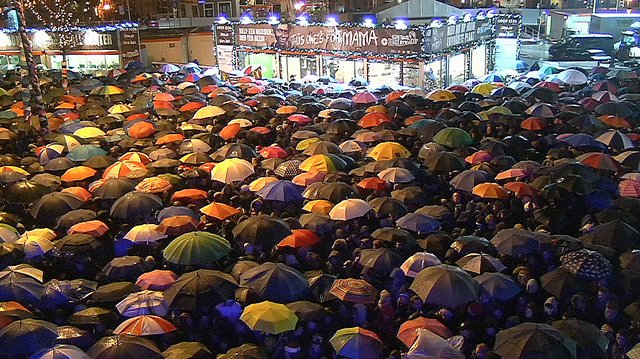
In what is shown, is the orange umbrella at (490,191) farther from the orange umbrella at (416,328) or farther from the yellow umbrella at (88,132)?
the yellow umbrella at (88,132)

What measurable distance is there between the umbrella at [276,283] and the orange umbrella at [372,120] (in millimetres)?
8238

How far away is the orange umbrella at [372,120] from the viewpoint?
1608cm

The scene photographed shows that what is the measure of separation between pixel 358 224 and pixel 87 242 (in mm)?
4262

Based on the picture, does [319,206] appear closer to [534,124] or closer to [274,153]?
[274,153]

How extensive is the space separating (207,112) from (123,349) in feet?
36.8

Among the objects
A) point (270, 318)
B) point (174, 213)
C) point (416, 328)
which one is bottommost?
point (416, 328)

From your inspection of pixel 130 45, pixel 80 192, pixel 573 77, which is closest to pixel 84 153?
pixel 80 192

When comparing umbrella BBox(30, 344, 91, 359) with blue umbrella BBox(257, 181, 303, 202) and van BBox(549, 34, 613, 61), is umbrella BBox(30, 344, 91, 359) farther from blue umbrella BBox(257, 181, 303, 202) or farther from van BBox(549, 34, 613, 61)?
van BBox(549, 34, 613, 61)

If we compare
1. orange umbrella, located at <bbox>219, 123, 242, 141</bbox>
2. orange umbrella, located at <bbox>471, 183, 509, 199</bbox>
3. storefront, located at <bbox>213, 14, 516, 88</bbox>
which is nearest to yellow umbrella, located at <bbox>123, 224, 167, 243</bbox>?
orange umbrella, located at <bbox>471, 183, 509, 199</bbox>

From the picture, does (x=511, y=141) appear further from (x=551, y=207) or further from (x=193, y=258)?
(x=193, y=258)

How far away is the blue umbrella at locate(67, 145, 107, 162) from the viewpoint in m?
14.2

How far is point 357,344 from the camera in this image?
704cm

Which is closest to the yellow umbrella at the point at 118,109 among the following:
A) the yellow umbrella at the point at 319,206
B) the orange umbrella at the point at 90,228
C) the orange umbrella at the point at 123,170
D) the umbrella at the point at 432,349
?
the orange umbrella at the point at 123,170

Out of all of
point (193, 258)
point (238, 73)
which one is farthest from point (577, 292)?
point (238, 73)
